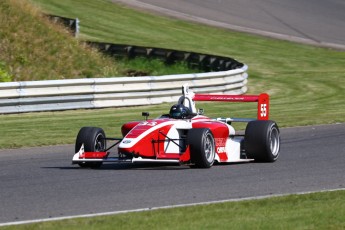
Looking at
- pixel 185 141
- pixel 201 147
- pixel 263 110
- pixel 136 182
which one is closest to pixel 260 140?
pixel 263 110

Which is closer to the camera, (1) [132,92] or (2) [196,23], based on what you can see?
(1) [132,92]

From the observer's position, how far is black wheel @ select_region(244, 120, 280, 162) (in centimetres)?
1302

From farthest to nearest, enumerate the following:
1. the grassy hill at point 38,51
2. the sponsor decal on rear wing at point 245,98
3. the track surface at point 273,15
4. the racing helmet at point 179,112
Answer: the track surface at point 273,15
the grassy hill at point 38,51
the sponsor decal on rear wing at point 245,98
the racing helmet at point 179,112

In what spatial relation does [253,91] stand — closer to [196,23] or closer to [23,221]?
[196,23]

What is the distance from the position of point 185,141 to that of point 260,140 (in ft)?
3.71

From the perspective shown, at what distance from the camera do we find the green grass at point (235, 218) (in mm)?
8211

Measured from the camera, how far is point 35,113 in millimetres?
20656

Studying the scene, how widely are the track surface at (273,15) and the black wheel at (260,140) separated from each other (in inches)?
973

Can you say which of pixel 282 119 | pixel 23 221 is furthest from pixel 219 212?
pixel 282 119

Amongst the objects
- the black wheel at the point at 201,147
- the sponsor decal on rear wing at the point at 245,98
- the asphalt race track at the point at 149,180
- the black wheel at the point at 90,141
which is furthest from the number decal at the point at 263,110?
the black wheel at the point at 90,141

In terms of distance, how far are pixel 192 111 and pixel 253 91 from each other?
45.3 ft

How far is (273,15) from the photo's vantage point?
132ft

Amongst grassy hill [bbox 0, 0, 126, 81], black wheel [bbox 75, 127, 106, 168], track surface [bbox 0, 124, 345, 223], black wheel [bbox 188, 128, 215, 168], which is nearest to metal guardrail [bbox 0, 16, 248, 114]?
grassy hill [bbox 0, 0, 126, 81]

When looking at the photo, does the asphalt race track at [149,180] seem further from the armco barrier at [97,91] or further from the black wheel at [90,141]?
Answer: the armco barrier at [97,91]
